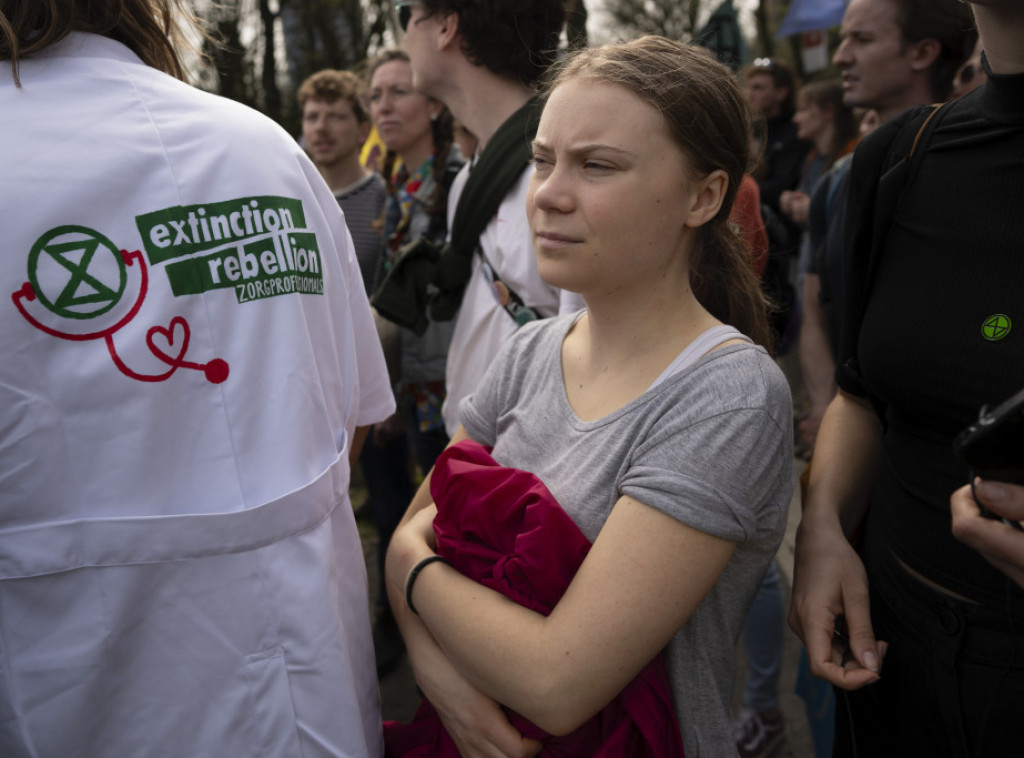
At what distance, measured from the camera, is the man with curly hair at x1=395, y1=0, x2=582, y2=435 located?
2.24 meters

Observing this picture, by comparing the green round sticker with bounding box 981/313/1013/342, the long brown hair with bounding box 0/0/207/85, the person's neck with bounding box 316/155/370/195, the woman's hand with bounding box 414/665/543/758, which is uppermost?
the long brown hair with bounding box 0/0/207/85

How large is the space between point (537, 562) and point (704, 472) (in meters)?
0.27

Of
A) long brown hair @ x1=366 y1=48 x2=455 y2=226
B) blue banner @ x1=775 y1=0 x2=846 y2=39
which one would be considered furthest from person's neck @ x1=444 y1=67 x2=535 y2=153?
blue banner @ x1=775 y1=0 x2=846 y2=39

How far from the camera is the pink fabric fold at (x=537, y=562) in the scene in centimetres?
120

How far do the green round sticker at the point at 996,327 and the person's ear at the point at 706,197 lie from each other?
45 centimetres

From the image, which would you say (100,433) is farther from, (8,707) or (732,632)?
(732,632)

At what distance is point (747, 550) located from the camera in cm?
127

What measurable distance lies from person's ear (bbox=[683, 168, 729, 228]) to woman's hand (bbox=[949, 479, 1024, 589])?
0.59 meters

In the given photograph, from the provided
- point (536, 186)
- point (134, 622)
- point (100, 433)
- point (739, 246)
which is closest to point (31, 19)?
point (100, 433)

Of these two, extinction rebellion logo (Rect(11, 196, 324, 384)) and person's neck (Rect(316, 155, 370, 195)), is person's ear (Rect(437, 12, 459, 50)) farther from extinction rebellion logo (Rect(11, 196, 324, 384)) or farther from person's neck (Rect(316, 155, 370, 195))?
person's neck (Rect(316, 155, 370, 195))

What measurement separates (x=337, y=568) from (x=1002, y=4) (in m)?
1.39

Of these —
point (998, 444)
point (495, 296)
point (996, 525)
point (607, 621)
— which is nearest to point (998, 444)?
point (998, 444)

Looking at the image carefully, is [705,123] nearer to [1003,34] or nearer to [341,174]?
[1003,34]

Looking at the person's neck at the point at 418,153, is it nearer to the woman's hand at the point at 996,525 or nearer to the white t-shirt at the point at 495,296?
the white t-shirt at the point at 495,296
